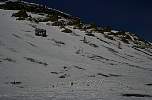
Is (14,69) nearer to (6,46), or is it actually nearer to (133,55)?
(6,46)

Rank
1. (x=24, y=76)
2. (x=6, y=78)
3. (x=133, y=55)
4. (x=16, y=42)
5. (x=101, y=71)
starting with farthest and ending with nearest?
(x=133, y=55) < (x=16, y=42) < (x=101, y=71) < (x=24, y=76) < (x=6, y=78)

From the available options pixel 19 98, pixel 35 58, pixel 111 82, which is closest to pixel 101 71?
pixel 111 82

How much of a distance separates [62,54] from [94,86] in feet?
35.8

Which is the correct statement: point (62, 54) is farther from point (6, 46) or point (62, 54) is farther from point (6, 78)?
point (6, 78)

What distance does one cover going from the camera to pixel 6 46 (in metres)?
25.7

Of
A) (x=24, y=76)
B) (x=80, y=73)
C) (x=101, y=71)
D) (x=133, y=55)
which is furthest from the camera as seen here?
(x=133, y=55)

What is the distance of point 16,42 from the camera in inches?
1107

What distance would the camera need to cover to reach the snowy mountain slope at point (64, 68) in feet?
51.7

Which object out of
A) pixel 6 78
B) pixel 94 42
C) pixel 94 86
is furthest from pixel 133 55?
pixel 6 78

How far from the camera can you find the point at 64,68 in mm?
23484

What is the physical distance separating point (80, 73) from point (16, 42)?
8675mm

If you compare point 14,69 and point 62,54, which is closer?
point 14,69

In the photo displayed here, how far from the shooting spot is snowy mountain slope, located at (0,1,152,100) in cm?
1575

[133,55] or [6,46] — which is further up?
[6,46]
